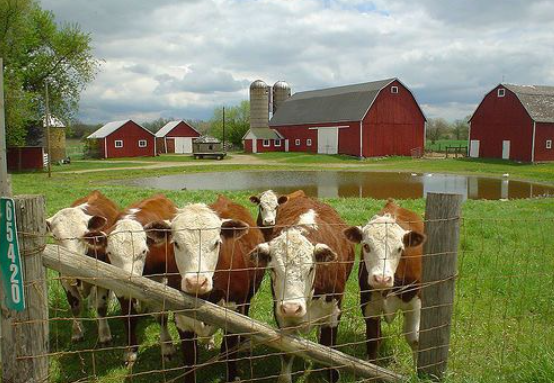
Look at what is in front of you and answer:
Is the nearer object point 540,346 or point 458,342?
point 540,346

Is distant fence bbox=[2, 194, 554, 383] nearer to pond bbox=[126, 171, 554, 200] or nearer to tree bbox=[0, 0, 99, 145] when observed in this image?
pond bbox=[126, 171, 554, 200]

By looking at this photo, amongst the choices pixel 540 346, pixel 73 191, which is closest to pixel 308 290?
pixel 540 346

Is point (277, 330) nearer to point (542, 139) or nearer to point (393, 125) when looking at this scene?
point (542, 139)

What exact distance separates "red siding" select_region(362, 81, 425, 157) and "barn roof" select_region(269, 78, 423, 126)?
1148mm

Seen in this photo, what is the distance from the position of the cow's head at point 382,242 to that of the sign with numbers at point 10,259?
2.83 meters

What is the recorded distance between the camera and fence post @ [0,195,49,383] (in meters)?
3.02

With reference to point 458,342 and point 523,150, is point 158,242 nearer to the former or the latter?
point 458,342

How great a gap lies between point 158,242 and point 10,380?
81.1 inches

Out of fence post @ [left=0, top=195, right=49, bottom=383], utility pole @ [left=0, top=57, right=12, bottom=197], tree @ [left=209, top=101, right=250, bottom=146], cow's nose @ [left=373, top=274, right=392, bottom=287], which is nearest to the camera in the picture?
utility pole @ [left=0, top=57, right=12, bottom=197]

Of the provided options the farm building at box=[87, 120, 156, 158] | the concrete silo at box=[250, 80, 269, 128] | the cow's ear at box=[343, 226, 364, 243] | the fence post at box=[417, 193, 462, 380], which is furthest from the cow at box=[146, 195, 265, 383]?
the concrete silo at box=[250, 80, 269, 128]

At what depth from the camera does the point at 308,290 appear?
4320 millimetres

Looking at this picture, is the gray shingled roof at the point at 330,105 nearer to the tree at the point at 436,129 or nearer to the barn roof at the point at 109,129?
the barn roof at the point at 109,129

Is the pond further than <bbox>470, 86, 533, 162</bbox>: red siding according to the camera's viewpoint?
No

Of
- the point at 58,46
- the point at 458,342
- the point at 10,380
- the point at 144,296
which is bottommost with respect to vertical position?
the point at 458,342
